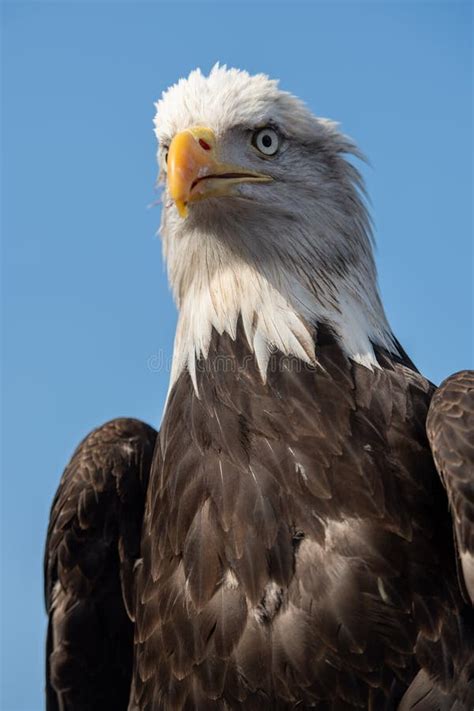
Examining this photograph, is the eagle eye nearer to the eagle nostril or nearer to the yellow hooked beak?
the yellow hooked beak

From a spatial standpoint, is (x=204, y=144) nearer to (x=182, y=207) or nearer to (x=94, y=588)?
(x=182, y=207)

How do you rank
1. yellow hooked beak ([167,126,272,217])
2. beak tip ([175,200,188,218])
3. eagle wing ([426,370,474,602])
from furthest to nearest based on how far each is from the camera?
beak tip ([175,200,188,218]) < yellow hooked beak ([167,126,272,217]) < eagle wing ([426,370,474,602])

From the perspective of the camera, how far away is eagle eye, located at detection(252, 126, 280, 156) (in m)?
6.93

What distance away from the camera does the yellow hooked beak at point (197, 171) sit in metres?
6.44

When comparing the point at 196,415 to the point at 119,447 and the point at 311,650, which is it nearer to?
the point at 119,447

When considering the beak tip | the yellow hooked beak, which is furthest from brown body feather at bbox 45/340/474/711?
the yellow hooked beak

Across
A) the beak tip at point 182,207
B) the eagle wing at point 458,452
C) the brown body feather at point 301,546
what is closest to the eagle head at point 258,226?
the beak tip at point 182,207

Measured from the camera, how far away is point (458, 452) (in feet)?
18.9

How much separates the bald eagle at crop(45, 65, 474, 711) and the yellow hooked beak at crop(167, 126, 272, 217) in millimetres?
14

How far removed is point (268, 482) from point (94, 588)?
6.56 feet

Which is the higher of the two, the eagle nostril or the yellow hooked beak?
the eagle nostril

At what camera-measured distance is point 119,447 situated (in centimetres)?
743

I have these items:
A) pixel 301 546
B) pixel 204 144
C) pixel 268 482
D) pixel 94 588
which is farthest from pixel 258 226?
pixel 94 588

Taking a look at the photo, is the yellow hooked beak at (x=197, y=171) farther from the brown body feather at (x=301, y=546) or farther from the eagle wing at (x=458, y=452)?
the eagle wing at (x=458, y=452)
